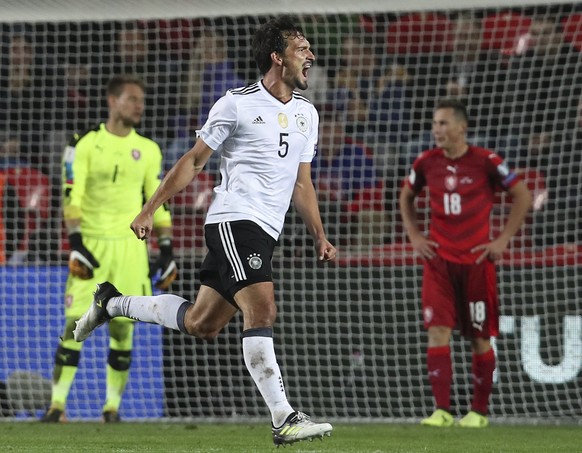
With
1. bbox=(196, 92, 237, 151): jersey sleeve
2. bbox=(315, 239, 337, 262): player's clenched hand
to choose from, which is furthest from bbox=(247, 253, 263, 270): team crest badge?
bbox=(196, 92, 237, 151): jersey sleeve

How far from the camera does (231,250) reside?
16.7 feet

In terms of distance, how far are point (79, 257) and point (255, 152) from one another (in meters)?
2.65

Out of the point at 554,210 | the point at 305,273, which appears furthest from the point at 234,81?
the point at 554,210

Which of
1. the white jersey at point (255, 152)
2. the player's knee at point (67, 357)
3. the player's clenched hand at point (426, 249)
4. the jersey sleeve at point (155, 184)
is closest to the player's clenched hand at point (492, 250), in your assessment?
the player's clenched hand at point (426, 249)

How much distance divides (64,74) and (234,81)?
1.64m

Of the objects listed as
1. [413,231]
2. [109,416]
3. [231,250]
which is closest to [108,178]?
[109,416]

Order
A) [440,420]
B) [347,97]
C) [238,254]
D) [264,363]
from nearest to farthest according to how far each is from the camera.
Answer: [264,363] < [238,254] < [440,420] < [347,97]

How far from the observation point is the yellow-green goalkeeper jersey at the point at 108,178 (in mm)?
7793

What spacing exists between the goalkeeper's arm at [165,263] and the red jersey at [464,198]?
176cm

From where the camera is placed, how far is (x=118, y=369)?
7797 millimetres

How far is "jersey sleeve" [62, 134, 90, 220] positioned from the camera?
25.1 feet

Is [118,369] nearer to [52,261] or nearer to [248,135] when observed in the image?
[52,261]

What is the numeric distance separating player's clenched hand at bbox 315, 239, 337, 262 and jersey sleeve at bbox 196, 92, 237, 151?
2.20 ft

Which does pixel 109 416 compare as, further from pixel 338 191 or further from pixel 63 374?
pixel 338 191
